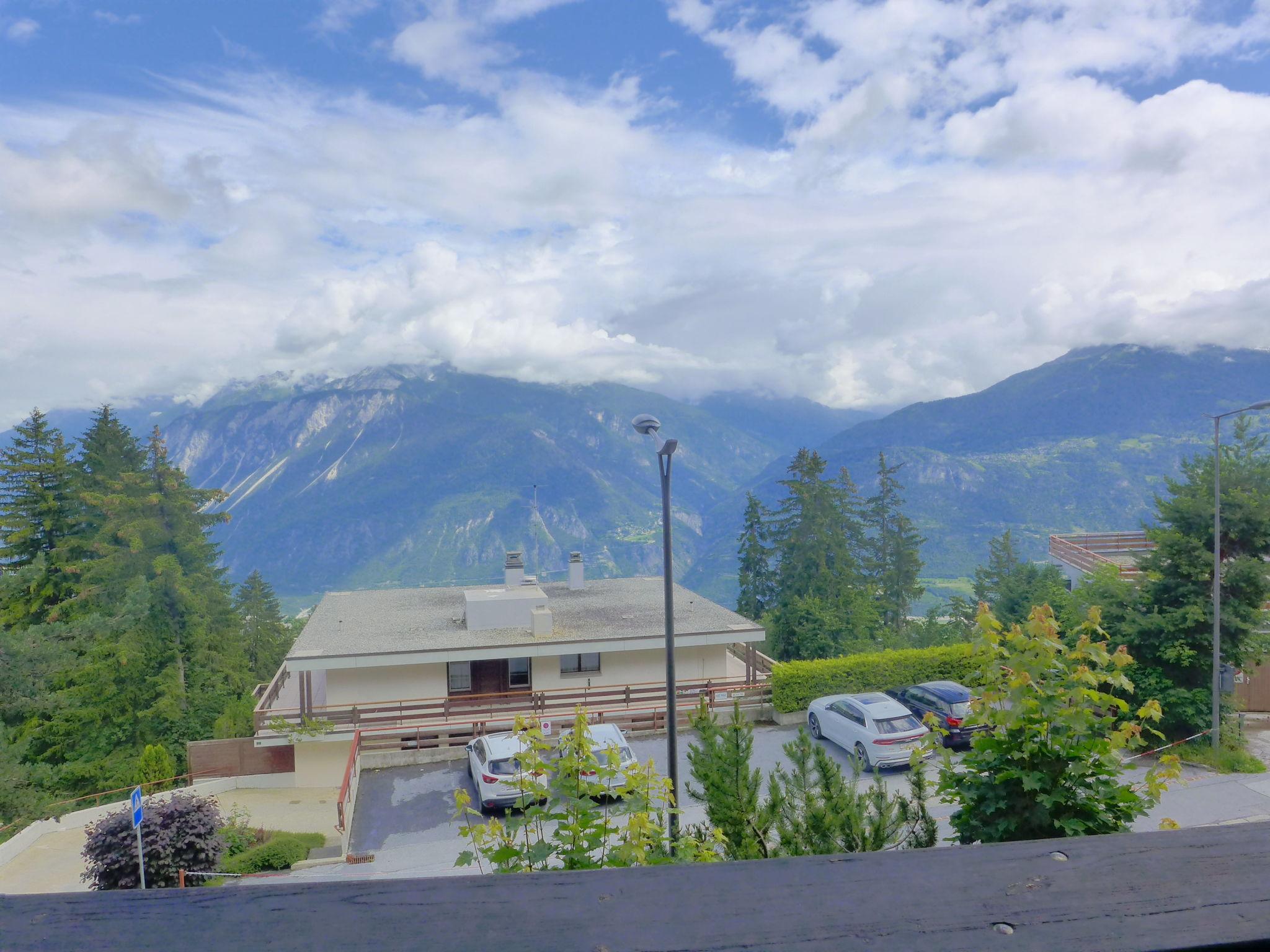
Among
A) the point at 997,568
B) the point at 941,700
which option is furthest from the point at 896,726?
the point at 997,568

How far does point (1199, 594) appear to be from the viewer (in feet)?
72.3

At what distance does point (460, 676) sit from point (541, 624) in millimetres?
2985

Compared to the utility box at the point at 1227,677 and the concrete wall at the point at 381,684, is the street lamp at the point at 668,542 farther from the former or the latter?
the utility box at the point at 1227,677

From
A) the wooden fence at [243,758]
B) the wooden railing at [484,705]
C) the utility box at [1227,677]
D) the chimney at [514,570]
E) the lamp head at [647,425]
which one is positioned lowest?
the wooden fence at [243,758]

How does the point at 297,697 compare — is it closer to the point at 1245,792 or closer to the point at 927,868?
the point at 1245,792

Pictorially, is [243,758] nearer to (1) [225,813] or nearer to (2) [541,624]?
(1) [225,813]

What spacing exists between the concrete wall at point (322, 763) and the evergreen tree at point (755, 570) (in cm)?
3721

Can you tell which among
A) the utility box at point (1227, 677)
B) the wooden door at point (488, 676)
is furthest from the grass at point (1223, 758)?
the wooden door at point (488, 676)

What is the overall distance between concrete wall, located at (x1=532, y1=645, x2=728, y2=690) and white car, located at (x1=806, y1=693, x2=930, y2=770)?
20.4ft

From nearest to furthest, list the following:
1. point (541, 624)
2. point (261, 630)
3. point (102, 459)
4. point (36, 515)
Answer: point (541, 624) → point (36, 515) → point (102, 459) → point (261, 630)

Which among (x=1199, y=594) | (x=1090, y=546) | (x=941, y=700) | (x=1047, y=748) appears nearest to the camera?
(x=1047, y=748)

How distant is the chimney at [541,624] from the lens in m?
25.2

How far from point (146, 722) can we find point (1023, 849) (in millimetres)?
38299

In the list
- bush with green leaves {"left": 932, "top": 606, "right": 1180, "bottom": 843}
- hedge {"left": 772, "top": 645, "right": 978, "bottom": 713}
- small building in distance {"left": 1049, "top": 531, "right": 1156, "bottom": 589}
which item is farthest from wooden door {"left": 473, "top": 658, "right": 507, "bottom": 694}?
small building in distance {"left": 1049, "top": 531, "right": 1156, "bottom": 589}
